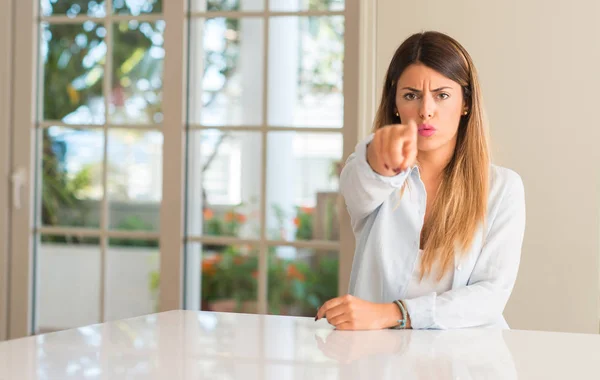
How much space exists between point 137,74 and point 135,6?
0.52 m

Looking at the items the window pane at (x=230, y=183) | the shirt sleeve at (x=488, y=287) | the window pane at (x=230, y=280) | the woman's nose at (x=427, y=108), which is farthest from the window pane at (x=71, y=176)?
the shirt sleeve at (x=488, y=287)

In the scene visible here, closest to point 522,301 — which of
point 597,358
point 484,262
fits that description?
point 484,262

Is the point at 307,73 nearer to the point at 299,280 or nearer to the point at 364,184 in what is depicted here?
the point at 299,280

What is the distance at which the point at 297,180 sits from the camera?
5.71 metres

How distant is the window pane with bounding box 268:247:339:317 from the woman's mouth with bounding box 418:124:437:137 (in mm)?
3617

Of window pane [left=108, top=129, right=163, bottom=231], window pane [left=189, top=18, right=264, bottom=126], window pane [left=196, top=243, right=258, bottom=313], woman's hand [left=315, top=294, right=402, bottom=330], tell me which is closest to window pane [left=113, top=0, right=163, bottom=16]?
window pane [left=189, top=18, right=264, bottom=126]

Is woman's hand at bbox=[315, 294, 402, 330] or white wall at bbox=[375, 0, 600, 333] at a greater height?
white wall at bbox=[375, 0, 600, 333]

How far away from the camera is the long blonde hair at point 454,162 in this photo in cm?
178

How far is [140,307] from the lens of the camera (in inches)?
232

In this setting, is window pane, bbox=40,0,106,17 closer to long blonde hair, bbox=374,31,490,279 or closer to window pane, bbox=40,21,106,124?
Result: window pane, bbox=40,21,106,124

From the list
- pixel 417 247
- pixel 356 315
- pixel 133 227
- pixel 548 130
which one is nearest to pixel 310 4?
pixel 133 227

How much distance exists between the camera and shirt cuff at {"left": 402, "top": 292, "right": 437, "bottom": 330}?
156 cm

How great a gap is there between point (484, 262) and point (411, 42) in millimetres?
568

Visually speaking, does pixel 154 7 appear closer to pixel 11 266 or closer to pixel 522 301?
pixel 11 266
